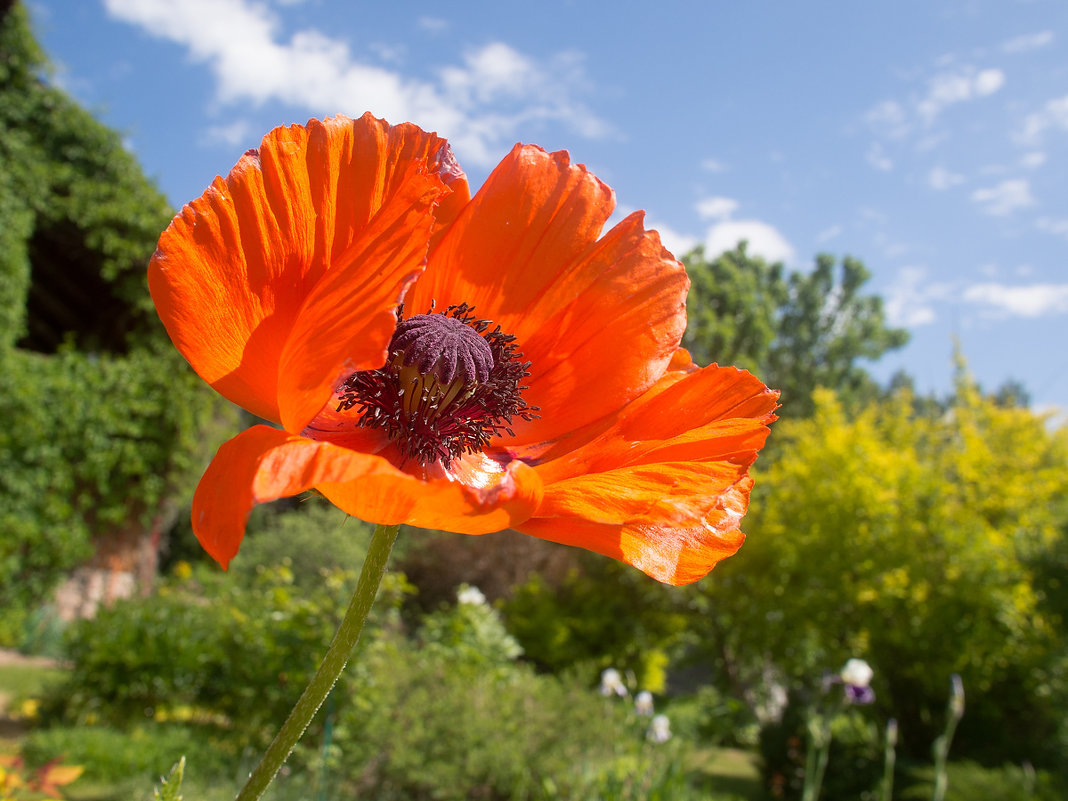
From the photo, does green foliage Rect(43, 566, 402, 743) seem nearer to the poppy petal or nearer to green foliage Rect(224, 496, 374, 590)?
green foliage Rect(224, 496, 374, 590)

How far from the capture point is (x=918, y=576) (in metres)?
10.5

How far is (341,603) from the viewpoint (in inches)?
250

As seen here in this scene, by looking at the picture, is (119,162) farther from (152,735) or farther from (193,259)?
(193,259)

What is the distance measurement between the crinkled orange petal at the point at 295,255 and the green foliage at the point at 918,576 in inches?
412

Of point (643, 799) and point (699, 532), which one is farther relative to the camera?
point (643, 799)

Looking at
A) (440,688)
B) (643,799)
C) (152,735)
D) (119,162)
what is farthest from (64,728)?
(119,162)

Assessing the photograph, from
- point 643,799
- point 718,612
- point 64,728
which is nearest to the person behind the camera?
point 643,799

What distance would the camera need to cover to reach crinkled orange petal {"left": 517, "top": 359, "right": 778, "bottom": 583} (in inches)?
25.4

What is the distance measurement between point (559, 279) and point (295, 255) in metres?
0.33

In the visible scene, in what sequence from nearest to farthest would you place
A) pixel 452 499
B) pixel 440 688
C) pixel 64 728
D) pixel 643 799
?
1. pixel 452 499
2. pixel 643 799
3. pixel 440 688
4. pixel 64 728

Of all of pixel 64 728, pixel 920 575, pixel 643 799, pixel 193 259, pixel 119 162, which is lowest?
pixel 64 728

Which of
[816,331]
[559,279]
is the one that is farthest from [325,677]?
[816,331]

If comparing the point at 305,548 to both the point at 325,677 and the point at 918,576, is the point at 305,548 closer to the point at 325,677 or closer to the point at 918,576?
the point at 918,576

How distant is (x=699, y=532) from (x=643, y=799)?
168 inches
